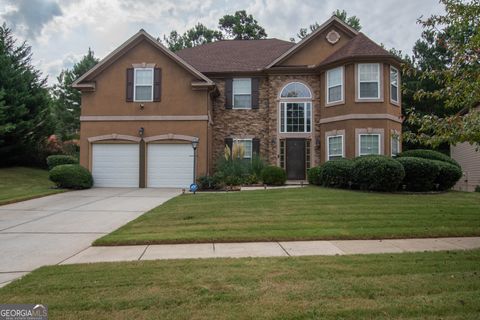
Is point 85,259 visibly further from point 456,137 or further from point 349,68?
point 349,68

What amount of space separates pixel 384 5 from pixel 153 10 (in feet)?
37.0

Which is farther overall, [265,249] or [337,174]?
[337,174]

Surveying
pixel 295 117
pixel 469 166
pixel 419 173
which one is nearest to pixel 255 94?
pixel 295 117

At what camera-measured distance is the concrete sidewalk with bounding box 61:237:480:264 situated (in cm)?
559

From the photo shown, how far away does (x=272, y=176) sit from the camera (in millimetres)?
15344

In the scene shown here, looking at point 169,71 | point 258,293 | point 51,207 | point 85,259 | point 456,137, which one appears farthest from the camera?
point 169,71

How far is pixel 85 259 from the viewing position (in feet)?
17.9

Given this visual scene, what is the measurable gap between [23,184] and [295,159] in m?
13.9

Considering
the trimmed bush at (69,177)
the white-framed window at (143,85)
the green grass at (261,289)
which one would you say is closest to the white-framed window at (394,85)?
the white-framed window at (143,85)

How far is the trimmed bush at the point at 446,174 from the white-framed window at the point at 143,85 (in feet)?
42.6

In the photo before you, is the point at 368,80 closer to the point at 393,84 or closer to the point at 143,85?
the point at 393,84

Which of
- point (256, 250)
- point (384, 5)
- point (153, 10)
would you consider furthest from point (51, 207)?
point (384, 5)

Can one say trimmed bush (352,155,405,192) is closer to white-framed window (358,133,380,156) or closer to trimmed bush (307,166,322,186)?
trimmed bush (307,166,322,186)

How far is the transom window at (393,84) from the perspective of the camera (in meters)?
16.5
